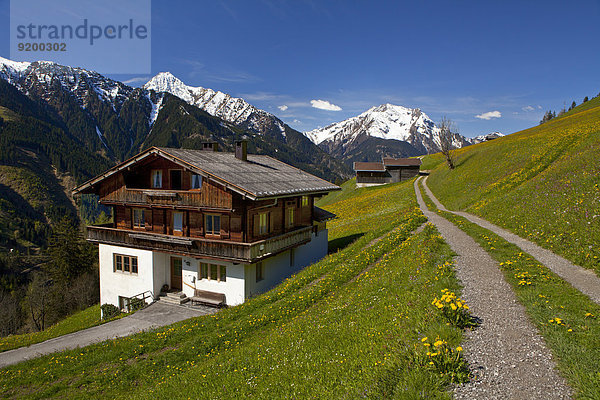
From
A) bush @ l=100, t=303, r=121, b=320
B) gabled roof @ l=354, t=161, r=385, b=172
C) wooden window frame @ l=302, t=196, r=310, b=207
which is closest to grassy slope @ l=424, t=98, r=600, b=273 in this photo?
wooden window frame @ l=302, t=196, r=310, b=207

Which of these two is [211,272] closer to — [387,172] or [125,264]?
[125,264]

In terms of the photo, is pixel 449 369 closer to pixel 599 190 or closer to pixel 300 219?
pixel 599 190

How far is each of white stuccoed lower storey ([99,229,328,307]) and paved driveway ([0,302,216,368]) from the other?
1.70 metres

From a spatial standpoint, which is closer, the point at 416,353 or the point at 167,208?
the point at 416,353

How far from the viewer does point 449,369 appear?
677 cm

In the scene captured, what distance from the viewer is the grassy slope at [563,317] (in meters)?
6.29

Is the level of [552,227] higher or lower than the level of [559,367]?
higher

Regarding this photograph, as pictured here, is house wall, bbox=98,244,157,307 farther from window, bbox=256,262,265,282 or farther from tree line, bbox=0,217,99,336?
tree line, bbox=0,217,99,336

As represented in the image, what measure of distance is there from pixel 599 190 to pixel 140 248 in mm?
30632

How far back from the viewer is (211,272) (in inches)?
901

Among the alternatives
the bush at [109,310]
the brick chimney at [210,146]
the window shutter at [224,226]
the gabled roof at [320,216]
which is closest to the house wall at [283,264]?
the gabled roof at [320,216]

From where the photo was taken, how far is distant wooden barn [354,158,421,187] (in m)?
82.2

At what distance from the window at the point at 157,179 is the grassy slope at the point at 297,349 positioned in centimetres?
1220

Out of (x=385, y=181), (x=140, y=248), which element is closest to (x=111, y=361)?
(x=140, y=248)
